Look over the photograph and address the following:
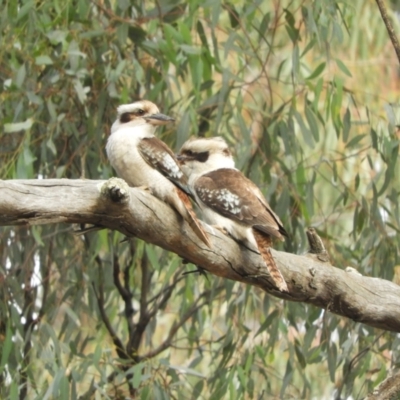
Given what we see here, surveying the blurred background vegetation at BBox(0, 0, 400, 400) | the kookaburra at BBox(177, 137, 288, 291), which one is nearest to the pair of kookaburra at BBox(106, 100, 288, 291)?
the kookaburra at BBox(177, 137, 288, 291)

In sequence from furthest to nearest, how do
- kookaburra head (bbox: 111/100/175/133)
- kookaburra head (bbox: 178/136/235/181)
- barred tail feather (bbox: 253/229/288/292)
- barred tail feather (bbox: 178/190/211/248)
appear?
1. kookaburra head (bbox: 178/136/235/181)
2. kookaburra head (bbox: 111/100/175/133)
3. barred tail feather (bbox: 253/229/288/292)
4. barred tail feather (bbox: 178/190/211/248)

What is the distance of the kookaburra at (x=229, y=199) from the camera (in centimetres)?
257

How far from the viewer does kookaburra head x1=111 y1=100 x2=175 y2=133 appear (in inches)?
113

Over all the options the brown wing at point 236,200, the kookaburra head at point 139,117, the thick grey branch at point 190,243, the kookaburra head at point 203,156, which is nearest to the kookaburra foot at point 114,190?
the thick grey branch at point 190,243

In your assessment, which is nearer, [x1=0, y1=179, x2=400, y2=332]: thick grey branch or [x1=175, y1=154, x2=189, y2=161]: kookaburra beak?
[x1=0, y1=179, x2=400, y2=332]: thick grey branch

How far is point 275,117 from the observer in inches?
135

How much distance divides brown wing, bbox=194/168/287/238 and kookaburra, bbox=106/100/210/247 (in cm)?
11

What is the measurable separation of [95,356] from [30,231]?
1.81ft

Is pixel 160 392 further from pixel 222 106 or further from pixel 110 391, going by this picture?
pixel 222 106

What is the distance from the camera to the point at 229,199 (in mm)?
2752

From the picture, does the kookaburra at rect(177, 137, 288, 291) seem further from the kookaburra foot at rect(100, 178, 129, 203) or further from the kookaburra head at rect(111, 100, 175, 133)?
the kookaburra foot at rect(100, 178, 129, 203)

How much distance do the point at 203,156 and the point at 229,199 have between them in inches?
13.6

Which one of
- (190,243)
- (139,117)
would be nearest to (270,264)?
(190,243)

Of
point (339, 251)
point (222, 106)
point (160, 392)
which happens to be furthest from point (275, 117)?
point (160, 392)
